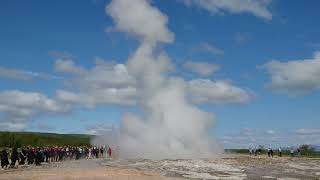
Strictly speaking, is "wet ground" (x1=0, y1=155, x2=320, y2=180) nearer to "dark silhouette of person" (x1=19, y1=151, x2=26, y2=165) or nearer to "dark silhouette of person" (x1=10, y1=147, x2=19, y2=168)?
"dark silhouette of person" (x1=10, y1=147, x2=19, y2=168)

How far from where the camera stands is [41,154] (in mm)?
41844

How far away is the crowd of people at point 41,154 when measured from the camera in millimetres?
37597

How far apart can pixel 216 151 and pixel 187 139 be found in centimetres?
477

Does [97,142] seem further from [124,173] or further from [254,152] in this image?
[124,173]

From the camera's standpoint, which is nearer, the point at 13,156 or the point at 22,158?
the point at 13,156

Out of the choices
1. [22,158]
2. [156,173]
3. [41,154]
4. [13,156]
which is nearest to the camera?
[156,173]

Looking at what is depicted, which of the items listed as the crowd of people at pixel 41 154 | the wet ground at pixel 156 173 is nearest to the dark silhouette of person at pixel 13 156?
the crowd of people at pixel 41 154

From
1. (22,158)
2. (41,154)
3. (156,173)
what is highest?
(41,154)

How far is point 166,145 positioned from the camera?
68.4m

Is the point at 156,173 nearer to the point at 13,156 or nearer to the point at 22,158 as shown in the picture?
the point at 13,156

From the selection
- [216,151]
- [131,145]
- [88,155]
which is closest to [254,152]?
[216,151]

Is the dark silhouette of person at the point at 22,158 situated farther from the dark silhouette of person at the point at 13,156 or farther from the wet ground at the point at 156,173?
the wet ground at the point at 156,173

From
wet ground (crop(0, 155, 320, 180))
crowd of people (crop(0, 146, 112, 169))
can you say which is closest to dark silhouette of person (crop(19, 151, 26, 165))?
crowd of people (crop(0, 146, 112, 169))

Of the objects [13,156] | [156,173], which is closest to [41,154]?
[13,156]
